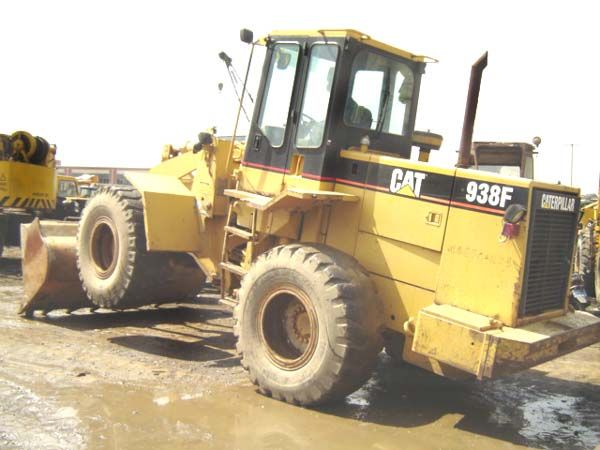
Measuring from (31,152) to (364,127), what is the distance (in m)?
9.14

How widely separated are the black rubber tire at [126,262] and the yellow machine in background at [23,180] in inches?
230

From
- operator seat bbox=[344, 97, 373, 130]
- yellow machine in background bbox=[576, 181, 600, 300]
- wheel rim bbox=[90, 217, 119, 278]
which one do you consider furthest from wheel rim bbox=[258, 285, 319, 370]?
yellow machine in background bbox=[576, 181, 600, 300]

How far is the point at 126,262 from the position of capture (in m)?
6.68

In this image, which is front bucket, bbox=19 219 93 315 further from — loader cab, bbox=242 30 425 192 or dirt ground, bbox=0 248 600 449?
loader cab, bbox=242 30 425 192

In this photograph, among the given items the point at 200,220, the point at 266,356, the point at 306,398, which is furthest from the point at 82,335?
the point at 306,398

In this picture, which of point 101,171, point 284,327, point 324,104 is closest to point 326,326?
point 284,327

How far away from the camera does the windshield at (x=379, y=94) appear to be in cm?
556

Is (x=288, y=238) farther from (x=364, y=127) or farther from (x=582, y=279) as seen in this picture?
(x=582, y=279)

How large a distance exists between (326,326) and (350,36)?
2.49 m

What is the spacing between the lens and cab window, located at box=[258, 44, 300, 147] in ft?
19.0

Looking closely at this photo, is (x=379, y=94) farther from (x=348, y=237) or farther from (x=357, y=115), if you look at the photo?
(x=348, y=237)

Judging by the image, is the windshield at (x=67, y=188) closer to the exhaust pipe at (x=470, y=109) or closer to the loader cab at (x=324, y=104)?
the loader cab at (x=324, y=104)

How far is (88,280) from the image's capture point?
707cm

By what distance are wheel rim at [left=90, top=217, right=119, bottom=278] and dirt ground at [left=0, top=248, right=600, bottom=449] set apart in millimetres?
712
